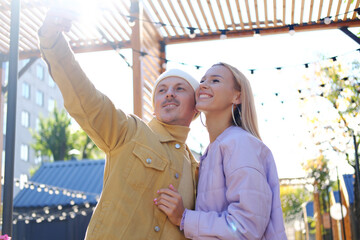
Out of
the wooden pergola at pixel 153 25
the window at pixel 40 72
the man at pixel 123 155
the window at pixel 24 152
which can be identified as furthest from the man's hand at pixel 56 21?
the window at pixel 40 72

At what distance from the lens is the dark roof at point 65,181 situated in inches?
634

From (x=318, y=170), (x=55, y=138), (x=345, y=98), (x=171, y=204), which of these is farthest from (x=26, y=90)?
(x=171, y=204)

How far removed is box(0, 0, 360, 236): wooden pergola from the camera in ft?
19.1

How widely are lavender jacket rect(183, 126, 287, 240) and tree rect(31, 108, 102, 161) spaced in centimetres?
3608

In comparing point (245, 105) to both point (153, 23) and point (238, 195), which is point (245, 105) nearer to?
point (238, 195)

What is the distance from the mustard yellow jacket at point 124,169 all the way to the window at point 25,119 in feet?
151

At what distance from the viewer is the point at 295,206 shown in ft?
214

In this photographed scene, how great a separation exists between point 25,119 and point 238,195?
4740 cm

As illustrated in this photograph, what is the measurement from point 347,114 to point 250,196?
52.7 ft

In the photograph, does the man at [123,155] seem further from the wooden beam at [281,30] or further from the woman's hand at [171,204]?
the wooden beam at [281,30]

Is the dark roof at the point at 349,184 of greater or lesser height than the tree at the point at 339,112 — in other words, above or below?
below

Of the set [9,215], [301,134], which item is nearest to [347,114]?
[301,134]

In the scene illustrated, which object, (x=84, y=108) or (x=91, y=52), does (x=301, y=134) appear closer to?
(x=91, y=52)

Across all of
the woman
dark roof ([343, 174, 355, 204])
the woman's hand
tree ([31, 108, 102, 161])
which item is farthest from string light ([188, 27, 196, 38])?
tree ([31, 108, 102, 161])
